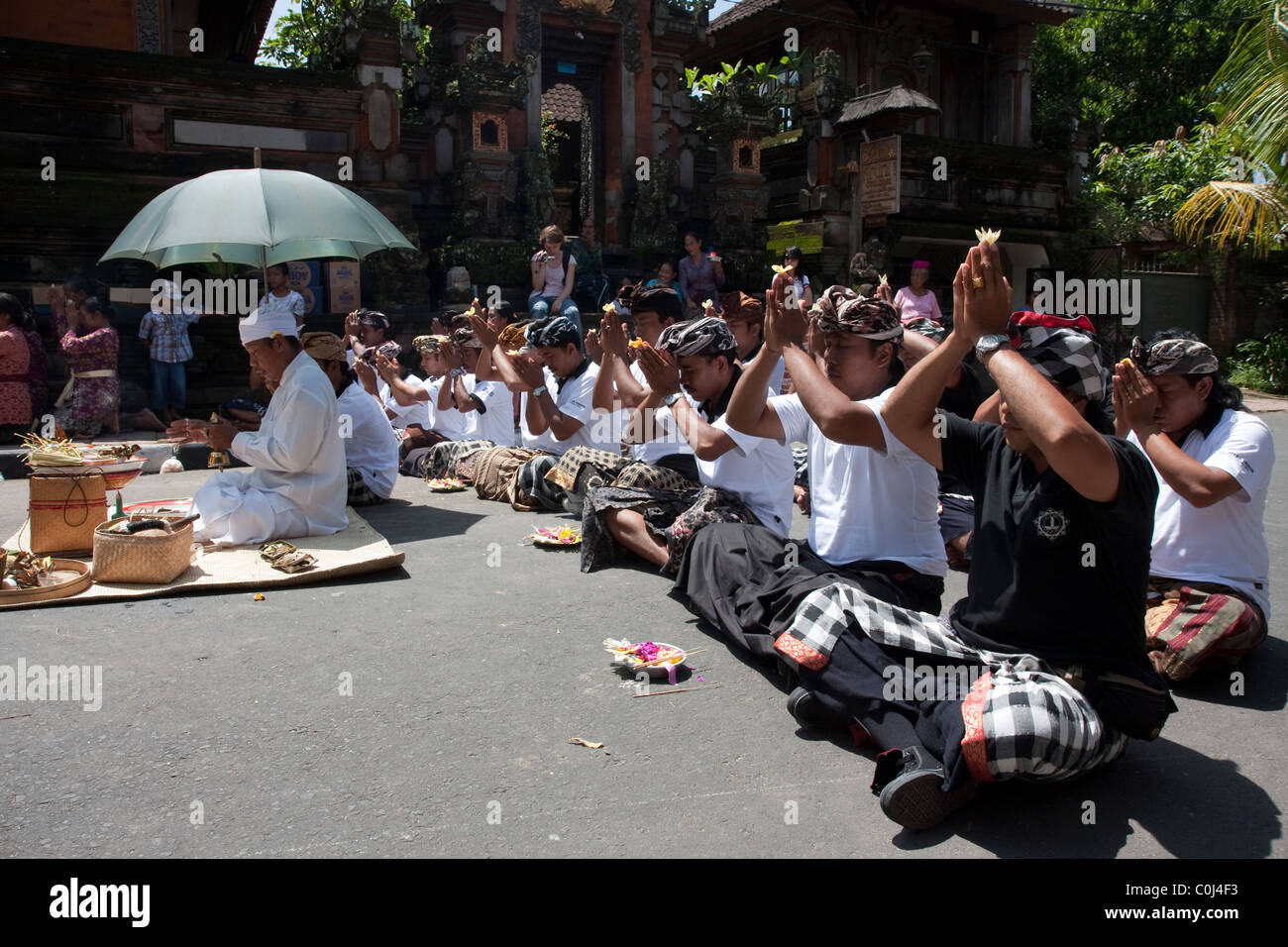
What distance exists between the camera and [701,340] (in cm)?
483

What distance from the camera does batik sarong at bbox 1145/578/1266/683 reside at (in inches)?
151

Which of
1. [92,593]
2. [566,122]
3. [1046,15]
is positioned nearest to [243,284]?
[92,593]

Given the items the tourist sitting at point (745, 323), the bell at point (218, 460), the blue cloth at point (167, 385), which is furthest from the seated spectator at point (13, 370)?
the tourist sitting at point (745, 323)

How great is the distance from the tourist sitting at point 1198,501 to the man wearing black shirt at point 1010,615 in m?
1.04

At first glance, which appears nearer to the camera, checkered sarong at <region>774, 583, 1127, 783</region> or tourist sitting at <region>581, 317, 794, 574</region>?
checkered sarong at <region>774, 583, 1127, 783</region>

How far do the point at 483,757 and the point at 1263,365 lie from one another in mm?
19373

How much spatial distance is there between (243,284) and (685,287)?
7.35 metres

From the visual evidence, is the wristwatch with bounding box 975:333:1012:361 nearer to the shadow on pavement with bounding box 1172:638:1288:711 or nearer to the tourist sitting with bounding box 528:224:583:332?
the shadow on pavement with bounding box 1172:638:1288:711

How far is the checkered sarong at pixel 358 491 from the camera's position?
24.3ft

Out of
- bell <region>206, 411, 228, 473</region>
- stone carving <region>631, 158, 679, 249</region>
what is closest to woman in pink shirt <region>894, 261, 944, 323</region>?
stone carving <region>631, 158, 679, 249</region>

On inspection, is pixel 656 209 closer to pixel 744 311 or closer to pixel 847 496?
pixel 744 311

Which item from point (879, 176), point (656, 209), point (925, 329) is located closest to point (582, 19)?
point (656, 209)

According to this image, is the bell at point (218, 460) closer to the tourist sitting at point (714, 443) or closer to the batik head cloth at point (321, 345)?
the batik head cloth at point (321, 345)

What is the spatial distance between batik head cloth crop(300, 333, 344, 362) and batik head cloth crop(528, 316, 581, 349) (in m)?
1.29
